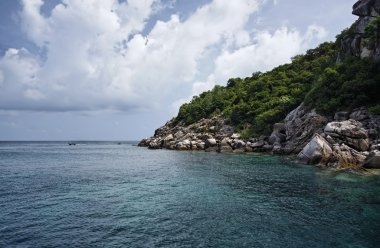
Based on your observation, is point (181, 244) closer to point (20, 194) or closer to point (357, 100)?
point (20, 194)

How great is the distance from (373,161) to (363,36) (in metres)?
30.9

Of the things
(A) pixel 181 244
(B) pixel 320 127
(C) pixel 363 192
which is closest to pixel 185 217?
(A) pixel 181 244

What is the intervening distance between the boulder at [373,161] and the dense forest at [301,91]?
1173 centimetres

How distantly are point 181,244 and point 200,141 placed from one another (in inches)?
2830

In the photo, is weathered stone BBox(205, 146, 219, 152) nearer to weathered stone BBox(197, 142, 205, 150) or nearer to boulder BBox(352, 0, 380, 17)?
weathered stone BBox(197, 142, 205, 150)

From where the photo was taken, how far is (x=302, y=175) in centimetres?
3519

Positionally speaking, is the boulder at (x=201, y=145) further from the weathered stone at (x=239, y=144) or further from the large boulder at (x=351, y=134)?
the large boulder at (x=351, y=134)

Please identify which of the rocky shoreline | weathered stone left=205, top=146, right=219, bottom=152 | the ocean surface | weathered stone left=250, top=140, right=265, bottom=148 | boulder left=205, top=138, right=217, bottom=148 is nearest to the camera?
the ocean surface

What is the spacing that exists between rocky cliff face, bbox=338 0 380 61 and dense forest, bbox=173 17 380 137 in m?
1.25

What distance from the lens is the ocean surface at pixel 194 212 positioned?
15.4m

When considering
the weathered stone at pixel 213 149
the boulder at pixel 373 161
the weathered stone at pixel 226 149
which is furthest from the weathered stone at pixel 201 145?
the boulder at pixel 373 161

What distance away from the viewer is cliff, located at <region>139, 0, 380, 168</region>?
140 feet

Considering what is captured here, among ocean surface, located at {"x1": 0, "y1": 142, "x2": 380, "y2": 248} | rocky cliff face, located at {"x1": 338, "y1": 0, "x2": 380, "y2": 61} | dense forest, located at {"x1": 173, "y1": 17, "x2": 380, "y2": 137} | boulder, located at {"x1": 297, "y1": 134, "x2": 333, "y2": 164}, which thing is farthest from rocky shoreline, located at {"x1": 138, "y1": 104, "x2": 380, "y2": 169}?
rocky cliff face, located at {"x1": 338, "y1": 0, "x2": 380, "y2": 61}

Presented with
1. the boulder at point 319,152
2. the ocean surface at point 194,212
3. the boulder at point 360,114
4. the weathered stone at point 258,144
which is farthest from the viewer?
the weathered stone at point 258,144
